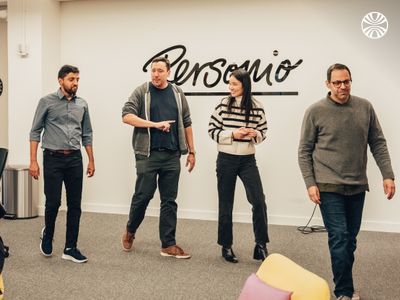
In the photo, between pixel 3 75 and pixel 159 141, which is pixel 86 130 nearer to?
pixel 159 141

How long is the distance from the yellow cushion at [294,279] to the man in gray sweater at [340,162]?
1.10 metres

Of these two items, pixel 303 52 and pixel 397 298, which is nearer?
pixel 397 298

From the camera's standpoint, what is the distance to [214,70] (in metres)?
5.22

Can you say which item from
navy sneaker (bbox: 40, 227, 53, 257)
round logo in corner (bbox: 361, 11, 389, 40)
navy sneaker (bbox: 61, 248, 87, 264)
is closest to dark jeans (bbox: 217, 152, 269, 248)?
navy sneaker (bbox: 61, 248, 87, 264)

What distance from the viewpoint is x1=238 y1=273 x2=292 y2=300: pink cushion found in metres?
1.61

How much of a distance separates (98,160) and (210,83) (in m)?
1.63

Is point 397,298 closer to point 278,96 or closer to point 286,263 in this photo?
point 286,263

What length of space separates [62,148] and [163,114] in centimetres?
81

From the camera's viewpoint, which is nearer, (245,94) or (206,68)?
(245,94)

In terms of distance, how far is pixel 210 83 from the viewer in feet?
17.2

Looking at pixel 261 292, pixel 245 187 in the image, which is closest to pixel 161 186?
pixel 245 187

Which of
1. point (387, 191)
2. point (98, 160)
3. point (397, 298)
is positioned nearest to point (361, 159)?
point (387, 191)

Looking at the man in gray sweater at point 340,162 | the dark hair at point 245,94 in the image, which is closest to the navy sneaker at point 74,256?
the dark hair at point 245,94

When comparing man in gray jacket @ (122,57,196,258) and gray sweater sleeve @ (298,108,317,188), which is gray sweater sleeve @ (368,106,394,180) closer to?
gray sweater sleeve @ (298,108,317,188)
